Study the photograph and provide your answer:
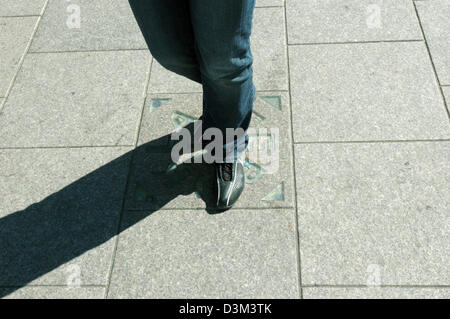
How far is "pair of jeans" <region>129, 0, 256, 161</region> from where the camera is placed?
6.74ft

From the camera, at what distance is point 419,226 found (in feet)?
8.79

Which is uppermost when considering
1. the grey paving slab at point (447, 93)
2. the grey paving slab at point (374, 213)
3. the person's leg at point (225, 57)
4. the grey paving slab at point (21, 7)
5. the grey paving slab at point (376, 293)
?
the person's leg at point (225, 57)

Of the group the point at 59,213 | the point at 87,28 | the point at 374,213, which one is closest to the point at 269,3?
the point at 87,28

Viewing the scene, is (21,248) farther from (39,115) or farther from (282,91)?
(282,91)

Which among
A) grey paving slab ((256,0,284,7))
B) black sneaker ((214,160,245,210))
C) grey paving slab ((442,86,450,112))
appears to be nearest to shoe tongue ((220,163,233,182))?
black sneaker ((214,160,245,210))

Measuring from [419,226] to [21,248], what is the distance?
226 centimetres

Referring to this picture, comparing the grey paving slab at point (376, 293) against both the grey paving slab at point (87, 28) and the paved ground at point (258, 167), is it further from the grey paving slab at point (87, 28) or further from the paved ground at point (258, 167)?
the grey paving slab at point (87, 28)

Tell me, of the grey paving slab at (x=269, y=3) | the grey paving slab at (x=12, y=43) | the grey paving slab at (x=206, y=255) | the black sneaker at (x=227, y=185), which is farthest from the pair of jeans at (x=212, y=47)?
the grey paving slab at (x=12, y=43)

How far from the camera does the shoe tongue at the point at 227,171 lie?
9.36 ft

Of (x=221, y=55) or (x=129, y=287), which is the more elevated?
(x=221, y=55)

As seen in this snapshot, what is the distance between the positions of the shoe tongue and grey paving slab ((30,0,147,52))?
57.9 inches

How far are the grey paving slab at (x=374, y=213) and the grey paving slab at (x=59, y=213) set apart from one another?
1.14m

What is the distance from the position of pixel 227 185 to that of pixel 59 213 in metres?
1.03
